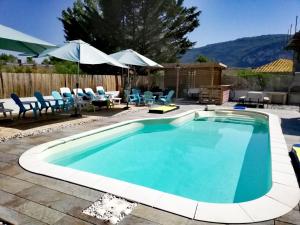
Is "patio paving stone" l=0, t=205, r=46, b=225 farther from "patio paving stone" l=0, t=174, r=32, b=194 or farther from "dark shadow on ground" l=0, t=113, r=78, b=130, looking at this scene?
"dark shadow on ground" l=0, t=113, r=78, b=130

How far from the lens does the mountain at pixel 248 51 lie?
3147 inches

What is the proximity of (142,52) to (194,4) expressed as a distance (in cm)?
697

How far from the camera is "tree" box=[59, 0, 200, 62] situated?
68.5ft

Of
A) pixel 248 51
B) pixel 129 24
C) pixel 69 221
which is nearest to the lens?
pixel 69 221

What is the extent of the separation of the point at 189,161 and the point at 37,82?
26.0 feet

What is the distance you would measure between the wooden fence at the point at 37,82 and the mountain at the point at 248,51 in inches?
2441

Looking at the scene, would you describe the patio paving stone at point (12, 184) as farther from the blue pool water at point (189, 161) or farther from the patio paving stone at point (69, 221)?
the blue pool water at point (189, 161)

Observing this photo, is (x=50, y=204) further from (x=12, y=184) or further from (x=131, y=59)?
(x=131, y=59)

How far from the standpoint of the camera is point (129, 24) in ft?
70.0

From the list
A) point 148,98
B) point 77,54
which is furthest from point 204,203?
point 148,98

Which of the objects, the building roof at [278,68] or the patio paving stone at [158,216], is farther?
the building roof at [278,68]

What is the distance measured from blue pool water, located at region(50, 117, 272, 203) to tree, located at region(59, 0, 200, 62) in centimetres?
1431

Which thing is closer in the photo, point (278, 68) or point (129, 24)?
point (129, 24)

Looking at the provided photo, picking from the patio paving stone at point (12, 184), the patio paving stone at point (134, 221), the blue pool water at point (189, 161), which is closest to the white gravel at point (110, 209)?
the patio paving stone at point (134, 221)
